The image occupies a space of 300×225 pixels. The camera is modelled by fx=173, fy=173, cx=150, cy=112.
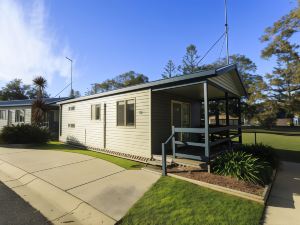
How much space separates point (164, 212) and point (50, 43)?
13.3 m

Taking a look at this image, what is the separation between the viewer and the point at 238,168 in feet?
15.5

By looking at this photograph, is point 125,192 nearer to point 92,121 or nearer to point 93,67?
point 92,121

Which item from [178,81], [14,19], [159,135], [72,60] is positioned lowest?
[159,135]

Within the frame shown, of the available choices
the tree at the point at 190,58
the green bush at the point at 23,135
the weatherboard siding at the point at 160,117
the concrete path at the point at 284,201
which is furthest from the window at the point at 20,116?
the tree at the point at 190,58

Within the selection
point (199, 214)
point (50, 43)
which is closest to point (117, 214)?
point (199, 214)

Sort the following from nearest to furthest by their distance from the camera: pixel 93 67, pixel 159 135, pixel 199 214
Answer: pixel 199 214
pixel 159 135
pixel 93 67

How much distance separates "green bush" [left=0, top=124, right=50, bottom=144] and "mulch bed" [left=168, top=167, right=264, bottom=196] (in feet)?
34.4

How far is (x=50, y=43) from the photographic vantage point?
1212cm

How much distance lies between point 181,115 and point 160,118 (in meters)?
1.93

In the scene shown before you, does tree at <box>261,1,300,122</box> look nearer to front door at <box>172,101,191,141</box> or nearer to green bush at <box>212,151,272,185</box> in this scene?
front door at <box>172,101,191,141</box>

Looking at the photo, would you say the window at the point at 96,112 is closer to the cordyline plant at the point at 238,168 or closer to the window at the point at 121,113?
the window at the point at 121,113

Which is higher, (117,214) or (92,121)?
(92,121)

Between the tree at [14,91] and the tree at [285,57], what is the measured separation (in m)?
54.1

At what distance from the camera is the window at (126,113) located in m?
7.63
